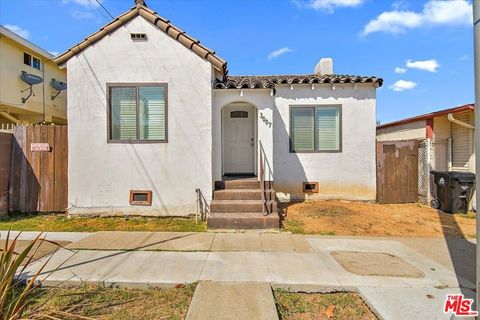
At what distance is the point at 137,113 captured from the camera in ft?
24.1

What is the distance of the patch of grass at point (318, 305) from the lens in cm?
308

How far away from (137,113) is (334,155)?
667cm

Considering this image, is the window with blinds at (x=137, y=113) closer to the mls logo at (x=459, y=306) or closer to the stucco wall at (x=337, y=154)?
the stucco wall at (x=337, y=154)

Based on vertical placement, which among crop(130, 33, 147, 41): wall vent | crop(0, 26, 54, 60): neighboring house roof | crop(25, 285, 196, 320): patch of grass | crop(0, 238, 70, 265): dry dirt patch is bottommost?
crop(25, 285, 196, 320): patch of grass

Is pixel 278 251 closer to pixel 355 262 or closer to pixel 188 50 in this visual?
pixel 355 262

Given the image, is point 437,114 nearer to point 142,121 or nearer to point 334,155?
point 334,155

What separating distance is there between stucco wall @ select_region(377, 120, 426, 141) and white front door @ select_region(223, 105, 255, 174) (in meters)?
6.63

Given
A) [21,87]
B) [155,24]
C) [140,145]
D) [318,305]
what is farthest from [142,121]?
[21,87]

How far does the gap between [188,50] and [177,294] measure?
622cm

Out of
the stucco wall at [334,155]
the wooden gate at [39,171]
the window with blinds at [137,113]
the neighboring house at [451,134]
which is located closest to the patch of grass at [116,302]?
the window with blinds at [137,113]

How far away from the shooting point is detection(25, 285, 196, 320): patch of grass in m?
3.04

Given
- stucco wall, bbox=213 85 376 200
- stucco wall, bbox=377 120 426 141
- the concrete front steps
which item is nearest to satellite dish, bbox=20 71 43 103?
the concrete front steps

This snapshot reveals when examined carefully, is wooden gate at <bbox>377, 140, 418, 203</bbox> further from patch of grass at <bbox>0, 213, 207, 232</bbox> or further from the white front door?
patch of grass at <bbox>0, 213, 207, 232</bbox>

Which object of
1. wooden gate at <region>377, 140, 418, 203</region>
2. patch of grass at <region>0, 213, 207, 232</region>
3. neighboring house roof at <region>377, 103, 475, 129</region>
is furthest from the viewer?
wooden gate at <region>377, 140, 418, 203</region>
